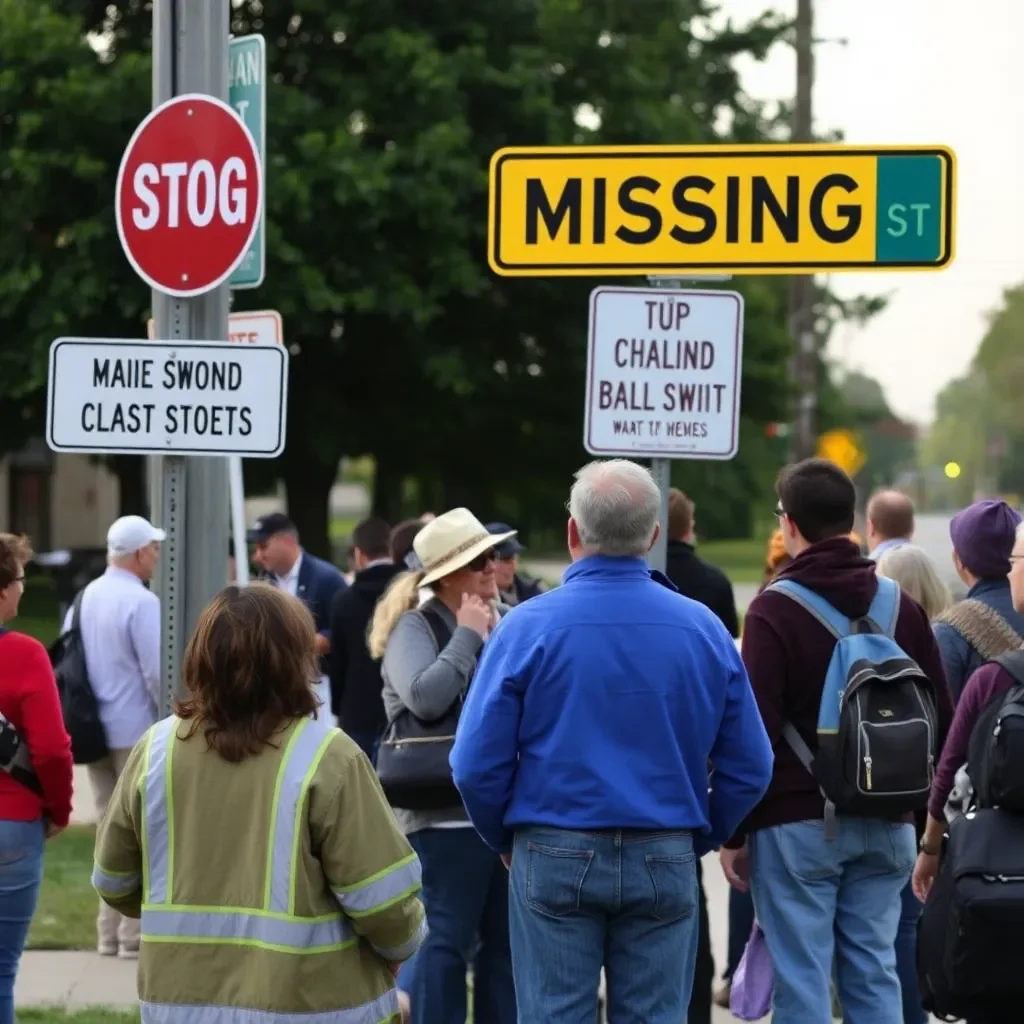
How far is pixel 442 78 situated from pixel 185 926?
19975 millimetres

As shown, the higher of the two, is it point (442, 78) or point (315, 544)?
point (442, 78)

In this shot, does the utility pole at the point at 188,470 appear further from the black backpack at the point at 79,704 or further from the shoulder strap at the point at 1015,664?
the shoulder strap at the point at 1015,664

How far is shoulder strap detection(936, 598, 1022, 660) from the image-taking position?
6242 mm

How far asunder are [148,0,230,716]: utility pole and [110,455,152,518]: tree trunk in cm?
2193

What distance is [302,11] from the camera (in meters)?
24.5

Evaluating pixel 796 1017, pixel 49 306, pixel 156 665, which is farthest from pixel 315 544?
pixel 796 1017

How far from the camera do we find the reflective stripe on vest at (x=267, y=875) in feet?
12.2

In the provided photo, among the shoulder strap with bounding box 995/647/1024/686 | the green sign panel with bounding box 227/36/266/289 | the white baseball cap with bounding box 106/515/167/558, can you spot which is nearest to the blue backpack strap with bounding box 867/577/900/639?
the shoulder strap with bounding box 995/647/1024/686

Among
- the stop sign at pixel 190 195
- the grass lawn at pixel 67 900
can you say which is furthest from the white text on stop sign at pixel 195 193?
the grass lawn at pixel 67 900

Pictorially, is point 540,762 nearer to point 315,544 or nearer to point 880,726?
point 880,726

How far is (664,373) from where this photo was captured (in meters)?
6.37

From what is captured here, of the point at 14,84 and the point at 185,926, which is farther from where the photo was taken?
the point at 14,84

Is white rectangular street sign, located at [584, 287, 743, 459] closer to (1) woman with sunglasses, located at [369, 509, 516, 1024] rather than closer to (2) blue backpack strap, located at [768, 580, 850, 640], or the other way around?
(1) woman with sunglasses, located at [369, 509, 516, 1024]

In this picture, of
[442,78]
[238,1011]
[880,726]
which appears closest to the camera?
[238,1011]
